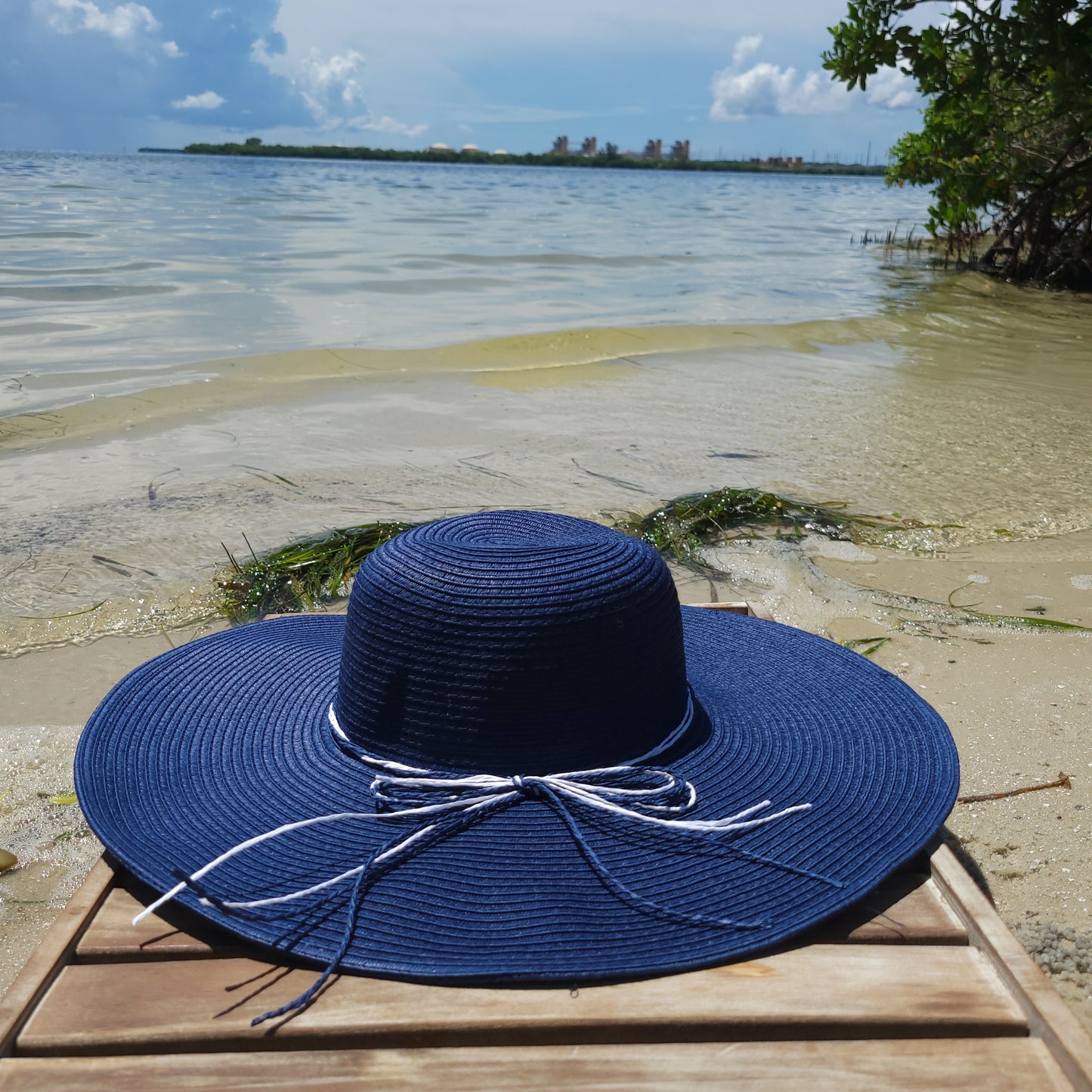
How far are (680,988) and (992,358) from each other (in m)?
10.2

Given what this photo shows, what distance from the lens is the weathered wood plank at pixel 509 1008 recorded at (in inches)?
60.6

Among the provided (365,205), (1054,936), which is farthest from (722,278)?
(365,205)

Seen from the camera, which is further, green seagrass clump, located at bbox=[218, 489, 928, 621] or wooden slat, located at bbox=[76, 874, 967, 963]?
green seagrass clump, located at bbox=[218, 489, 928, 621]

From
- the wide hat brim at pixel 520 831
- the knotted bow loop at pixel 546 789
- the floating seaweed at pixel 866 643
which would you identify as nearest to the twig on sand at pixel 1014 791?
the wide hat brim at pixel 520 831

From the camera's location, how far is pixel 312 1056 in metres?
1.54

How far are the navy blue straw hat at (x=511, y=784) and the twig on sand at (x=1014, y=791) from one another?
2.12 feet

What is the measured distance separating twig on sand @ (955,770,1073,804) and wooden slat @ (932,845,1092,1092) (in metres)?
0.91

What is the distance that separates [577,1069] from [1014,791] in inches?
70.0

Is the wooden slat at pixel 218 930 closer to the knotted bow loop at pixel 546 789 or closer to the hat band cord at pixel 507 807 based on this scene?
the hat band cord at pixel 507 807

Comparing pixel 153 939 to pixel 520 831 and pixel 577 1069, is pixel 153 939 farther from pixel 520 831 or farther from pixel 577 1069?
pixel 577 1069

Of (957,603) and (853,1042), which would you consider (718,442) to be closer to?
(957,603)

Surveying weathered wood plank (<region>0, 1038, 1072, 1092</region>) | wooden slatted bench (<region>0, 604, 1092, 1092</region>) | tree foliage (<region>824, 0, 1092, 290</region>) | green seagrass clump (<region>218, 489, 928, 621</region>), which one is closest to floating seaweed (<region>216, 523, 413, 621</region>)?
green seagrass clump (<region>218, 489, 928, 621</region>)

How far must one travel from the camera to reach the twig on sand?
2.78 m

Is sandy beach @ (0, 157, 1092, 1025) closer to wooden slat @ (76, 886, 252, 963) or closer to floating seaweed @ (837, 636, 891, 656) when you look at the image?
floating seaweed @ (837, 636, 891, 656)
